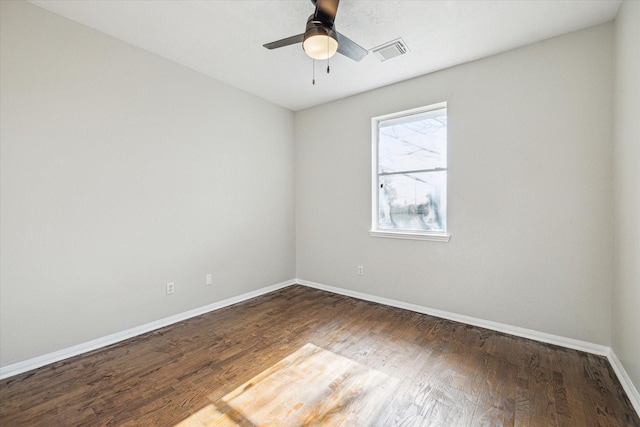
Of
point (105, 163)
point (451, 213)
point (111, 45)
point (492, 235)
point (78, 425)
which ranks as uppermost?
point (111, 45)

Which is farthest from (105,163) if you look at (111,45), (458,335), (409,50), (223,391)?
(458,335)

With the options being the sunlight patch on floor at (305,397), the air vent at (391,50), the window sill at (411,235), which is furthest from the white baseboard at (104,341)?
the air vent at (391,50)

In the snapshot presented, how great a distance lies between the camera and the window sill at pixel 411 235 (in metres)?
3.16

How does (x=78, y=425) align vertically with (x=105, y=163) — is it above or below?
below

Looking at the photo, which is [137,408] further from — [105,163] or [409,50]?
[409,50]

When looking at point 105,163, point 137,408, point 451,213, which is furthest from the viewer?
point 451,213

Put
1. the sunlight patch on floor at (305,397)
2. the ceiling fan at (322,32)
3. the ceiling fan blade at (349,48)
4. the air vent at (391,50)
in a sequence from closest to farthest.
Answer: the sunlight patch on floor at (305,397)
the ceiling fan at (322,32)
the ceiling fan blade at (349,48)
the air vent at (391,50)

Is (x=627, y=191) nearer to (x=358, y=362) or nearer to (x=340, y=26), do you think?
(x=358, y=362)

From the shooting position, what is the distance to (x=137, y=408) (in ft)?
5.81

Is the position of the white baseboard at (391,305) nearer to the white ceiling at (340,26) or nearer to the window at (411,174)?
the window at (411,174)

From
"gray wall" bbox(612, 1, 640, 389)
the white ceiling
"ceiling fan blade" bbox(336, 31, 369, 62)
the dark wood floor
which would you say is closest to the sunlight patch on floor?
the dark wood floor

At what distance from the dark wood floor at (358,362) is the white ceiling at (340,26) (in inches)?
108

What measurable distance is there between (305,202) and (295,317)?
1.83 m

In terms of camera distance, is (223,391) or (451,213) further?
(451,213)
